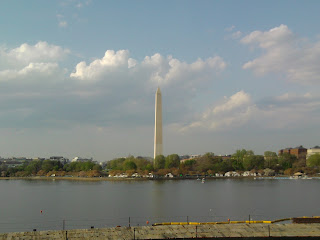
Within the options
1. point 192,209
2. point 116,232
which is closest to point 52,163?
point 192,209

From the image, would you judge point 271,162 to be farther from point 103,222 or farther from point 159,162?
point 103,222

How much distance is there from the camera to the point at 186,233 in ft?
73.2

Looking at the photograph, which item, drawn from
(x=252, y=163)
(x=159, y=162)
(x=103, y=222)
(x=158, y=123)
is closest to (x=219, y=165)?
(x=252, y=163)

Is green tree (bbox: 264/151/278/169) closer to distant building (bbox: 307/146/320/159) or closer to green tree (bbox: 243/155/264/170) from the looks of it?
green tree (bbox: 243/155/264/170)

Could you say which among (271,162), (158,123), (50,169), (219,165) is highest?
(158,123)

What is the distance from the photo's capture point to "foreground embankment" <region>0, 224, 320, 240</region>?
21344mm

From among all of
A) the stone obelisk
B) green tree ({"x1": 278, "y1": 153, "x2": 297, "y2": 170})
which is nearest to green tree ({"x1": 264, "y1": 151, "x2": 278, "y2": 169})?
green tree ({"x1": 278, "y1": 153, "x2": 297, "y2": 170})

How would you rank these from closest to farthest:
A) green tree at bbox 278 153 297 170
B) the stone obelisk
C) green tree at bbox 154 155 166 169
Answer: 1. the stone obelisk
2. green tree at bbox 154 155 166 169
3. green tree at bbox 278 153 297 170

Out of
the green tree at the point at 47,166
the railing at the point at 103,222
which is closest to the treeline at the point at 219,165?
the green tree at the point at 47,166

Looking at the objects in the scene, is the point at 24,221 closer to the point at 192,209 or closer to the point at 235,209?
the point at 192,209

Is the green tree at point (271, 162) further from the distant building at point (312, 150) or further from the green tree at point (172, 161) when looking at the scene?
the green tree at point (172, 161)

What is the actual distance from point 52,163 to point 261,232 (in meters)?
154

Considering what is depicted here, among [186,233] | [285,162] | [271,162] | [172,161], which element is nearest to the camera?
[186,233]

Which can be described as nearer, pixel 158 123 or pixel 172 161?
pixel 158 123
